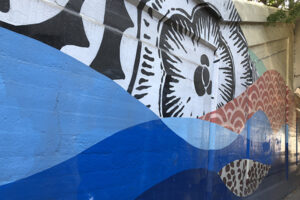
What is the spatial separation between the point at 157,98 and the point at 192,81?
910mm

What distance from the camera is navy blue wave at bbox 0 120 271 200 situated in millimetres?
2020

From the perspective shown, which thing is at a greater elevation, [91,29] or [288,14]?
[288,14]

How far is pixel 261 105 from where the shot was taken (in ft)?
20.6

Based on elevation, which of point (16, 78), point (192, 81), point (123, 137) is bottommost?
point (123, 137)

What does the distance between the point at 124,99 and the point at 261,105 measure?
183 inches

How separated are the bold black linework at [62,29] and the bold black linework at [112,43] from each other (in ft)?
0.70

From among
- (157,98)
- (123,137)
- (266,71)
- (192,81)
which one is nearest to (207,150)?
(192,81)

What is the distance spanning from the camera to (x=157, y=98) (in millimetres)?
3186

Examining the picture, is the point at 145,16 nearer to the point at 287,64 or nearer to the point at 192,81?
the point at 192,81

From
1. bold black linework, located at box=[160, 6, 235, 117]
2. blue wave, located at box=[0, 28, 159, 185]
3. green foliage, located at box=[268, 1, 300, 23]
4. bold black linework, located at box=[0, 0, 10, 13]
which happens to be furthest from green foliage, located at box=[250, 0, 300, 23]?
bold black linework, located at box=[0, 0, 10, 13]

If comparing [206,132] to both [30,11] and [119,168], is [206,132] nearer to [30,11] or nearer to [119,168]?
[119,168]

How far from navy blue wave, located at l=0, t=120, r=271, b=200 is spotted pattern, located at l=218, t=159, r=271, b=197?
957 millimetres

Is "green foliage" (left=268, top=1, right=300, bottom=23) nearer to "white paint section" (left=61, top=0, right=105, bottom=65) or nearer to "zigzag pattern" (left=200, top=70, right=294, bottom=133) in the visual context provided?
"zigzag pattern" (left=200, top=70, right=294, bottom=133)

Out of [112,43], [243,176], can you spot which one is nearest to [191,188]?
[243,176]
